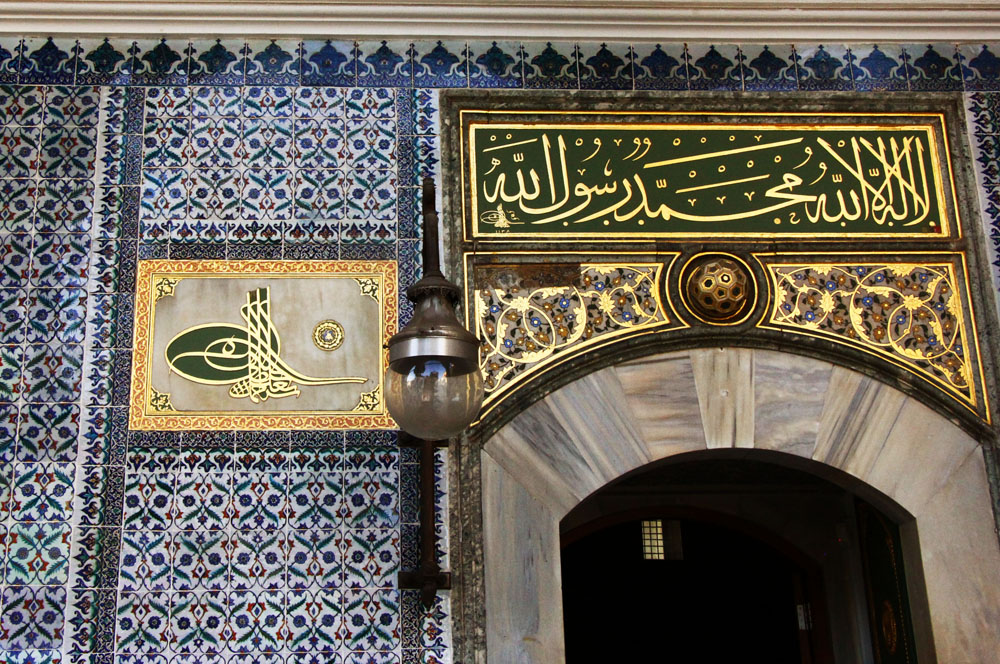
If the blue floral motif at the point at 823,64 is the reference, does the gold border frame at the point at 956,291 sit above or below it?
below

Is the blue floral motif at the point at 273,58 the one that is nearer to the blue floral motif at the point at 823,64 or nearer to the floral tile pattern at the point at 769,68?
the floral tile pattern at the point at 769,68

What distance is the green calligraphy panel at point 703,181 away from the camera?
342 cm

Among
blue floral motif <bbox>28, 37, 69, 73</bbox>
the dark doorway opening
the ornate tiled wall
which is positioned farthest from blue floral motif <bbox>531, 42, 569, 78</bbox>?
blue floral motif <bbox>28, 37, 69, 73</bbox>

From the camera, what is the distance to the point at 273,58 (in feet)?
11.6

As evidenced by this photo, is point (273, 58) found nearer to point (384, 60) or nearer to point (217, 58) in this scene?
point (217, 58)

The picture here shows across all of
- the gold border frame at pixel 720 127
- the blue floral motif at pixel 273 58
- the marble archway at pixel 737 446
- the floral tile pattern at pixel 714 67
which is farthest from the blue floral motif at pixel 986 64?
the blue floral motif at pixel 273 58

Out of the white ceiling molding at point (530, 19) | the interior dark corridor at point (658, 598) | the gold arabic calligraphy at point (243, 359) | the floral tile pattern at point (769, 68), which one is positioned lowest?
the interior dark corridor at point (658, 598)

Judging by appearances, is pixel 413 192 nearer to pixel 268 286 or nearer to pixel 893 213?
pixel 268 286

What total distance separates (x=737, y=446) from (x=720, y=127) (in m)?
1.00

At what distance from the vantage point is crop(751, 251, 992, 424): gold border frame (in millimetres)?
3314

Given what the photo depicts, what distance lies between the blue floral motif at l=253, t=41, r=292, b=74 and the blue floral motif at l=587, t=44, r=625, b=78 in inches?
37.1

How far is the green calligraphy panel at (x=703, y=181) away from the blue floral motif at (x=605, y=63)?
0.62ft

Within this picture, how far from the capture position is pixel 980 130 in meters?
3.59

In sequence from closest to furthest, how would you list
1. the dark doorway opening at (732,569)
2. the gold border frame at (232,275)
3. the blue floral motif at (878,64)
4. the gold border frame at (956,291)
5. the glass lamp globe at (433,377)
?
the glass lamp globe at (433,377), the gold border frame at (232,275), the gold border frame at (956,291), the blue floral motif at (878,64), the dark doorway opening at (732,569)
